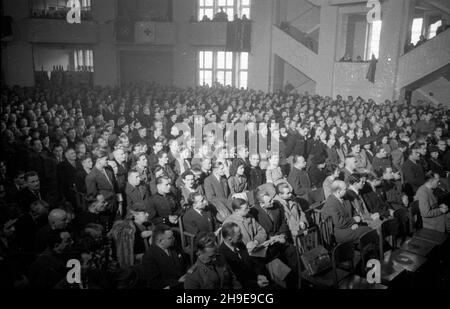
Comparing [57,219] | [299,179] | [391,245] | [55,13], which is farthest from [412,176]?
[55,13]

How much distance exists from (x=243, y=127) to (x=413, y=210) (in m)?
6.01

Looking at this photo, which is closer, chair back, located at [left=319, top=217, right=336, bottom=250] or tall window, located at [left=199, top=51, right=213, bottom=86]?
chair back, located at [left=319, top=217, right=336, bottom=250]

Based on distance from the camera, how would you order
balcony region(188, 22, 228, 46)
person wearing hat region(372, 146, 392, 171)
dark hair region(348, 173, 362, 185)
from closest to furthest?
1. dark hair region(348, 173, 362, 185)
2. person wearing hat region(372, 146, 392, 171)
3. balcony region(188, 22, 228, 46)

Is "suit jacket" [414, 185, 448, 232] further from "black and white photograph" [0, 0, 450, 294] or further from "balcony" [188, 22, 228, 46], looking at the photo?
"balcony" [188, 22, 228, 46]

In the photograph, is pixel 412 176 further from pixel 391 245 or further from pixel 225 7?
pixel 225 7

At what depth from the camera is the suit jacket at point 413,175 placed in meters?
7.79

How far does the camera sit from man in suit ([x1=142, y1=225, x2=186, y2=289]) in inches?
163

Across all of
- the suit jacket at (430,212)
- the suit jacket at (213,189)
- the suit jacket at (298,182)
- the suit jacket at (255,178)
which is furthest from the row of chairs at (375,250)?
the suit jacket at (255,178)

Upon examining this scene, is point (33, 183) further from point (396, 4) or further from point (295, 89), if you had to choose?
point (295, 89)

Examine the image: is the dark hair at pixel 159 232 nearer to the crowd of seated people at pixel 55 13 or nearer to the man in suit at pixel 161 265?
the man in suit at pixel 161 265

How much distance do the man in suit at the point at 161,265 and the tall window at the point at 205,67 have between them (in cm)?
1917

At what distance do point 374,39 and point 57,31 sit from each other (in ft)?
53.2

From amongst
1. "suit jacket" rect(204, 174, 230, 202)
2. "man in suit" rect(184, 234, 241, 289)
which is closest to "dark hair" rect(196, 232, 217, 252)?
"man in suit" rect(184, 234, 241, 289)

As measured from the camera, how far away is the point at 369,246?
5238 millimetres
